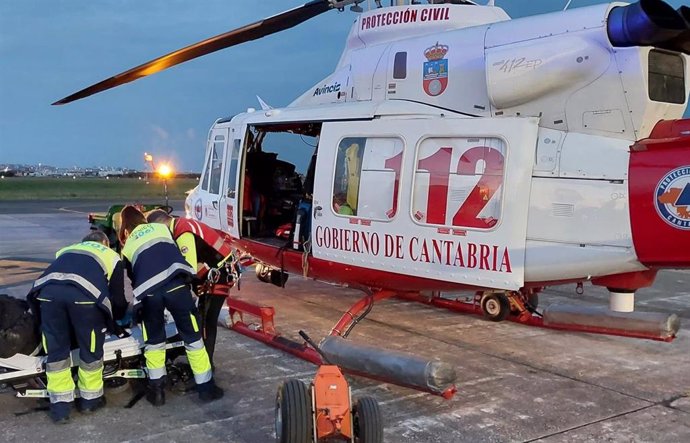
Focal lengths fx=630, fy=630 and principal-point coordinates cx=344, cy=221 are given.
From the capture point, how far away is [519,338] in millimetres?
7355

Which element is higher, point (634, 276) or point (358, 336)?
point (634, 276)

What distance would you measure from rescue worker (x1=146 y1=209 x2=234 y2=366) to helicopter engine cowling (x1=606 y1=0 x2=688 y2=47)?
12.6 feet

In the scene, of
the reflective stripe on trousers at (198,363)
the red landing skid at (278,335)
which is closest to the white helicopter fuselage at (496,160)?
the red landing skid at (278,335)

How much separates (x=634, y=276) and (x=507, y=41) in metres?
2.45

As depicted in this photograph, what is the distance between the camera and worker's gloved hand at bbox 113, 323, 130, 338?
5.23 metres

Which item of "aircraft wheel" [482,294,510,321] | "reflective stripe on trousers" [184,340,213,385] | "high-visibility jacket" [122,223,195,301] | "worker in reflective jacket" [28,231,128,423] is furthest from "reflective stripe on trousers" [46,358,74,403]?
"aircraft wheel" [482,294,510,321]

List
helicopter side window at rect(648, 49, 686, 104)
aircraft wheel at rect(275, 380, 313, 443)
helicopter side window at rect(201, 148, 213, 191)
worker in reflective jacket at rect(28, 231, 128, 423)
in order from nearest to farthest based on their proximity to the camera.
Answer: aircraft wheel at rect(275, 380, 313, 443)
worker in reflective jacket at rect(28, 231, 128, 423)
helicopter side window at rect(648, 49, 686, 104)
helicopter side window at rect(201, 148, 213, 191)

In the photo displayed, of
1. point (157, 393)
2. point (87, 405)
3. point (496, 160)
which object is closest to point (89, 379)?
point (87, 405)

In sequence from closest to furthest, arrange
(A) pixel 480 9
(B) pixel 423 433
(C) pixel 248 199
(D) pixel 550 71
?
(B) pixel 423 433 → (D) pixel 550 71 → (A) pixel 480 9 → (C) pixel 248 199

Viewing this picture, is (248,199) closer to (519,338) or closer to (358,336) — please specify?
(358,336)

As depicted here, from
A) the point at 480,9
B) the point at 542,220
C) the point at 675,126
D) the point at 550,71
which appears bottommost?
the point at 542,220

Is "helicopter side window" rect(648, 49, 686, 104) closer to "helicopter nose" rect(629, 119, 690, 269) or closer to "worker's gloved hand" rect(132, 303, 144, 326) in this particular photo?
"helicopter nose" rect(629, 119, 690, 269)

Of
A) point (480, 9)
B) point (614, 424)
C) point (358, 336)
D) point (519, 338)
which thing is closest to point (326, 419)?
point (614, 424)

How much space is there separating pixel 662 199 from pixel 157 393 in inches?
169
